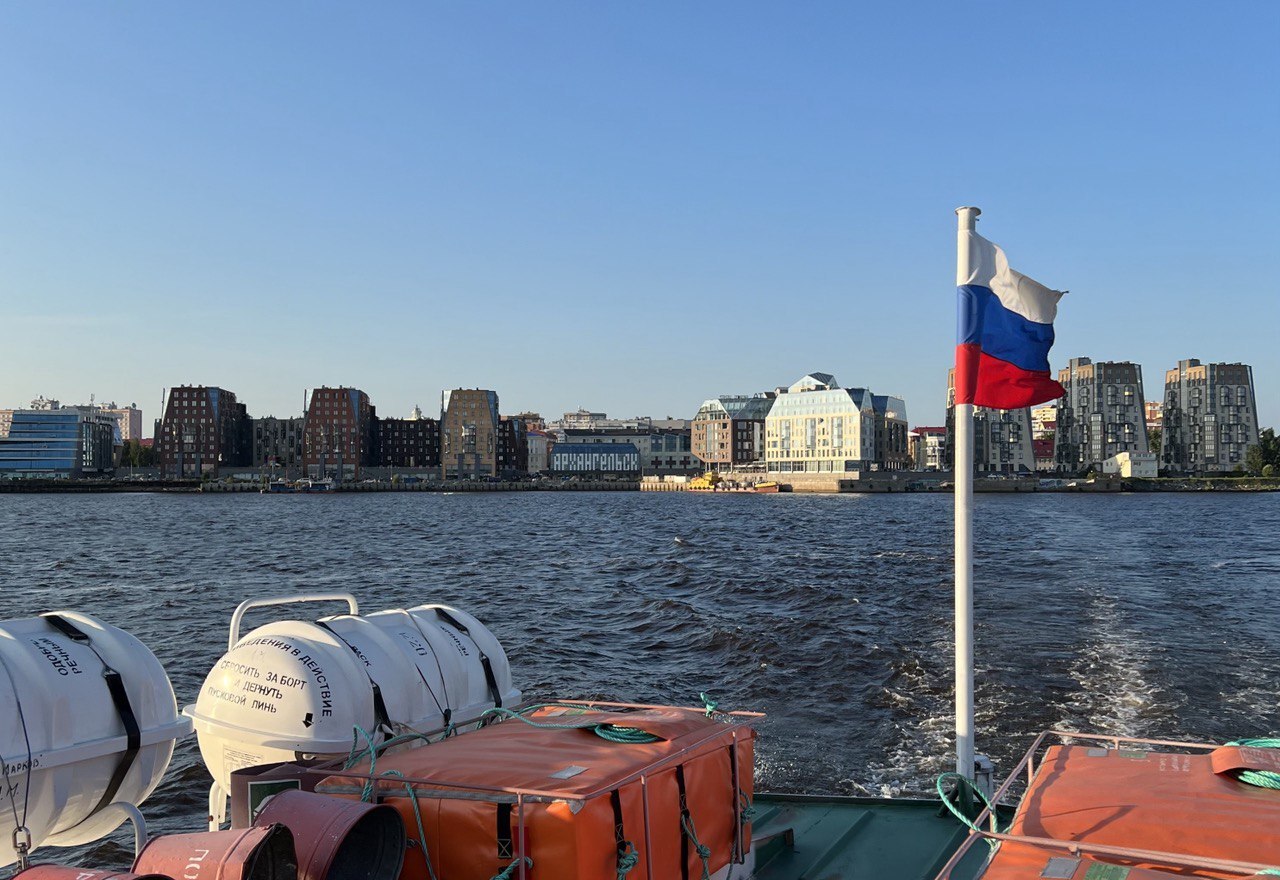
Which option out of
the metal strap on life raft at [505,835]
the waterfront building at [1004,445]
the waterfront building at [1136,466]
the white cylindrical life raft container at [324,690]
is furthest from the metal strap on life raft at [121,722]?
the waterfront building at [1136,466]

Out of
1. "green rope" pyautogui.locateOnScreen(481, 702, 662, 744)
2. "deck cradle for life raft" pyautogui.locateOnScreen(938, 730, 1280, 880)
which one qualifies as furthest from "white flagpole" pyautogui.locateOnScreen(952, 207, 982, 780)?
"green rope" pyautogui.locateOnScreen(481, 702, 662, 744)

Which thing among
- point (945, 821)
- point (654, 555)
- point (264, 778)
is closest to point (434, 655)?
point (264, 778)

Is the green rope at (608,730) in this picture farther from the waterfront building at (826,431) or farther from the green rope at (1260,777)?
the waterfront building at (826,431)

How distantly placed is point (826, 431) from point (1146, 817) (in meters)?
188

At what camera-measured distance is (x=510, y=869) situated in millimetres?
4500

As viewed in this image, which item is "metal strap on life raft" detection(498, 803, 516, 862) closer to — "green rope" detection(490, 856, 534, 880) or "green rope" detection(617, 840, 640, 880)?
"green rope" detection(490, 856, 534, 880)

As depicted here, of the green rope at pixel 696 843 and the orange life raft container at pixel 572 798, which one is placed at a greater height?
the orange life raft container at pixel 572 798

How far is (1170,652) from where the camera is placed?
21516 mm

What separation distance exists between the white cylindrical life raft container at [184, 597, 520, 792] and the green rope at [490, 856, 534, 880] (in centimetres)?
260

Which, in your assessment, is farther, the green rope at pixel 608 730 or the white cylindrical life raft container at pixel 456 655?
the white cylindrical life raft container at pixel 456 655

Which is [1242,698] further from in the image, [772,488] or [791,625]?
[772,488]

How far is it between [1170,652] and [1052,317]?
55.6ft

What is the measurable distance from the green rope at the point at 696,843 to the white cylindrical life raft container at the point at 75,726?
375 centimetres

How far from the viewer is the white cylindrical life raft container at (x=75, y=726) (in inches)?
232
